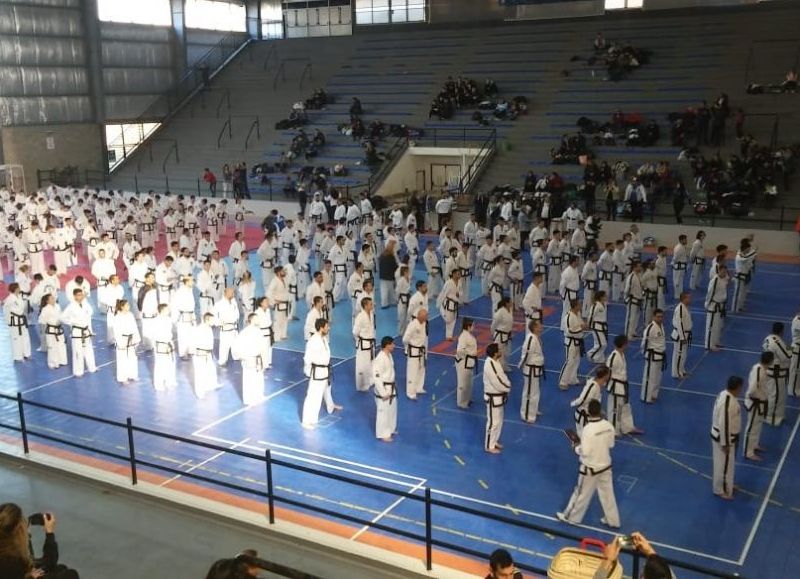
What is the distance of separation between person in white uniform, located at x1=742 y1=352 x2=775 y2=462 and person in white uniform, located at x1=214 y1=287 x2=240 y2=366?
942 cm

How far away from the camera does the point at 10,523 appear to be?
17.8 ft

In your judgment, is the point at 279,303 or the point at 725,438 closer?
the point at 725,438

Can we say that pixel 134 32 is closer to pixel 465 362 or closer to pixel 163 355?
pixel 163 355

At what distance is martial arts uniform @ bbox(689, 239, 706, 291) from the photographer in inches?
840

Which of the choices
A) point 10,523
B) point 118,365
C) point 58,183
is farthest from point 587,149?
point 10,523

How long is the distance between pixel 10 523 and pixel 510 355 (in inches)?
505

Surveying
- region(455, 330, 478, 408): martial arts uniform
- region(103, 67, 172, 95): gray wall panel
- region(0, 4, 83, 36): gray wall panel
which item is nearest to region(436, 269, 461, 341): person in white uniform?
region(455, 330, 478, 408): martial arts uniform

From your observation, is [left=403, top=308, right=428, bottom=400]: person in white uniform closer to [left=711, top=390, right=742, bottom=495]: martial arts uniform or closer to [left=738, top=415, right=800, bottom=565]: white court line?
[left=711, top=390, right=742, bottom=495]: martial arts uniform

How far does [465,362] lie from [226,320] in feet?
16.4

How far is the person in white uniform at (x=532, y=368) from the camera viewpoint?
13.3 metres

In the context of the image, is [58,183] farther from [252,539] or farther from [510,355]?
[252,539]

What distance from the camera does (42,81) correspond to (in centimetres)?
4172

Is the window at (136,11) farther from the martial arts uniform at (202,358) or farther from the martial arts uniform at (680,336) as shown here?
the martial arts uniform at (680,336)

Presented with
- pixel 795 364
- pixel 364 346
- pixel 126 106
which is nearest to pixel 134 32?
pixel 126 106
